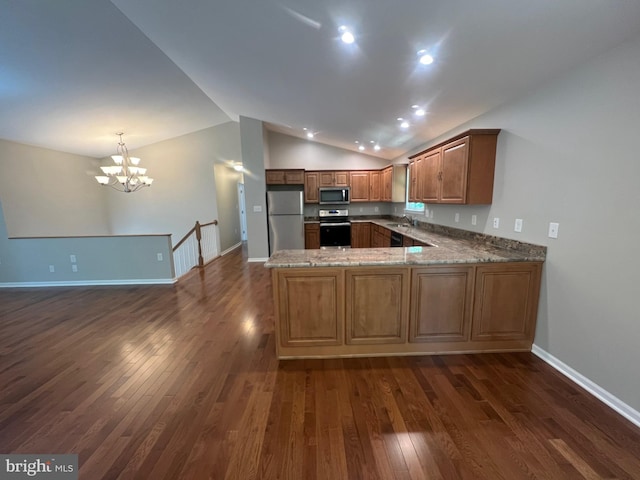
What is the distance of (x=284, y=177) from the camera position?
6.11 m

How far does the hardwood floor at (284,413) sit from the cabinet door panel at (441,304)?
0.22 m

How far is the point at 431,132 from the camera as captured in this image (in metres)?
3.91

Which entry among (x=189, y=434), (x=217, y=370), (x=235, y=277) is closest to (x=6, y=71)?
(x=235, y=277)

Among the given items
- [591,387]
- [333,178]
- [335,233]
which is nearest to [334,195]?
[333,178]

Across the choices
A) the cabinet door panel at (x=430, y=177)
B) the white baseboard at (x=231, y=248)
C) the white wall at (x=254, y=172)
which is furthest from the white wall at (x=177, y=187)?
the cabinet door panel at (x=430, y=177)

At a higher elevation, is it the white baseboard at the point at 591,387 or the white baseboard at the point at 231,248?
the white baseboard at the point at 231,248

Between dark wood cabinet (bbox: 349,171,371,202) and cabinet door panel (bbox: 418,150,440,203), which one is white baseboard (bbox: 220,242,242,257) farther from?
cabinet door panel (bbox: 418,150,440,203)

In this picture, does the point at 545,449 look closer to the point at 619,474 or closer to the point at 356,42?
the point at 619,474

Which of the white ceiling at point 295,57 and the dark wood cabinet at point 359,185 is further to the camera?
the dark wood cabinet at point 359,185

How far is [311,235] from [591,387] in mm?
5087

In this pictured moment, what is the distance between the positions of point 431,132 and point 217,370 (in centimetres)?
408

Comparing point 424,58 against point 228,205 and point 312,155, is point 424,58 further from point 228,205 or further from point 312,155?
point 228,205

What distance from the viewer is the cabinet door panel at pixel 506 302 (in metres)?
2.34

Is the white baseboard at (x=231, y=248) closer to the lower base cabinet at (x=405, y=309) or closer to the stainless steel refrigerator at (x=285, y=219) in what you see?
the stainless steel refrigerator at (x=285, y=219)
